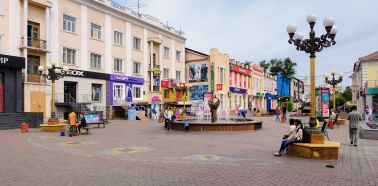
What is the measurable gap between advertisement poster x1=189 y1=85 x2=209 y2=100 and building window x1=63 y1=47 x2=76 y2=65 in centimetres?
Result: 2116

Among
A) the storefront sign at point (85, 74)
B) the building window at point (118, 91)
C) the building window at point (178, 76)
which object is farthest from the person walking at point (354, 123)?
the building window at point (178, 76)

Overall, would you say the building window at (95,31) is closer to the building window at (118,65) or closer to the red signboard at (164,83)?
the building window at (118,65)

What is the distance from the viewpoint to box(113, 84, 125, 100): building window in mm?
34375

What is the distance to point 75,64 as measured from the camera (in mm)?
30047

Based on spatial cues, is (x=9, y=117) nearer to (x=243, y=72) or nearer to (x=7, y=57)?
(x=7, y=57)

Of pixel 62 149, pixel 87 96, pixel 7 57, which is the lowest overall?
pixel 62 149

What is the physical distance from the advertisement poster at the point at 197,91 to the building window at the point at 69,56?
2116 centimetres

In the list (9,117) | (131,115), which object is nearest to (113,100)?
(131,115)

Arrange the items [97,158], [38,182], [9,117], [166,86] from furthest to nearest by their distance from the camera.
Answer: [166,86] < [9,117] < [97,158] < [38,182]

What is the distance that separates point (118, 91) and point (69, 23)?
8.70 m

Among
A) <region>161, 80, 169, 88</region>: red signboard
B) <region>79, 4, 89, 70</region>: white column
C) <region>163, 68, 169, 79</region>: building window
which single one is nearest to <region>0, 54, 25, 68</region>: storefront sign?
<region>79, 4, 89, 70</region>: white column

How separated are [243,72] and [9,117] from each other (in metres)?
40.2

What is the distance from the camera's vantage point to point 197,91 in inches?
1879

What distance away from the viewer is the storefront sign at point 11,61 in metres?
23.8
